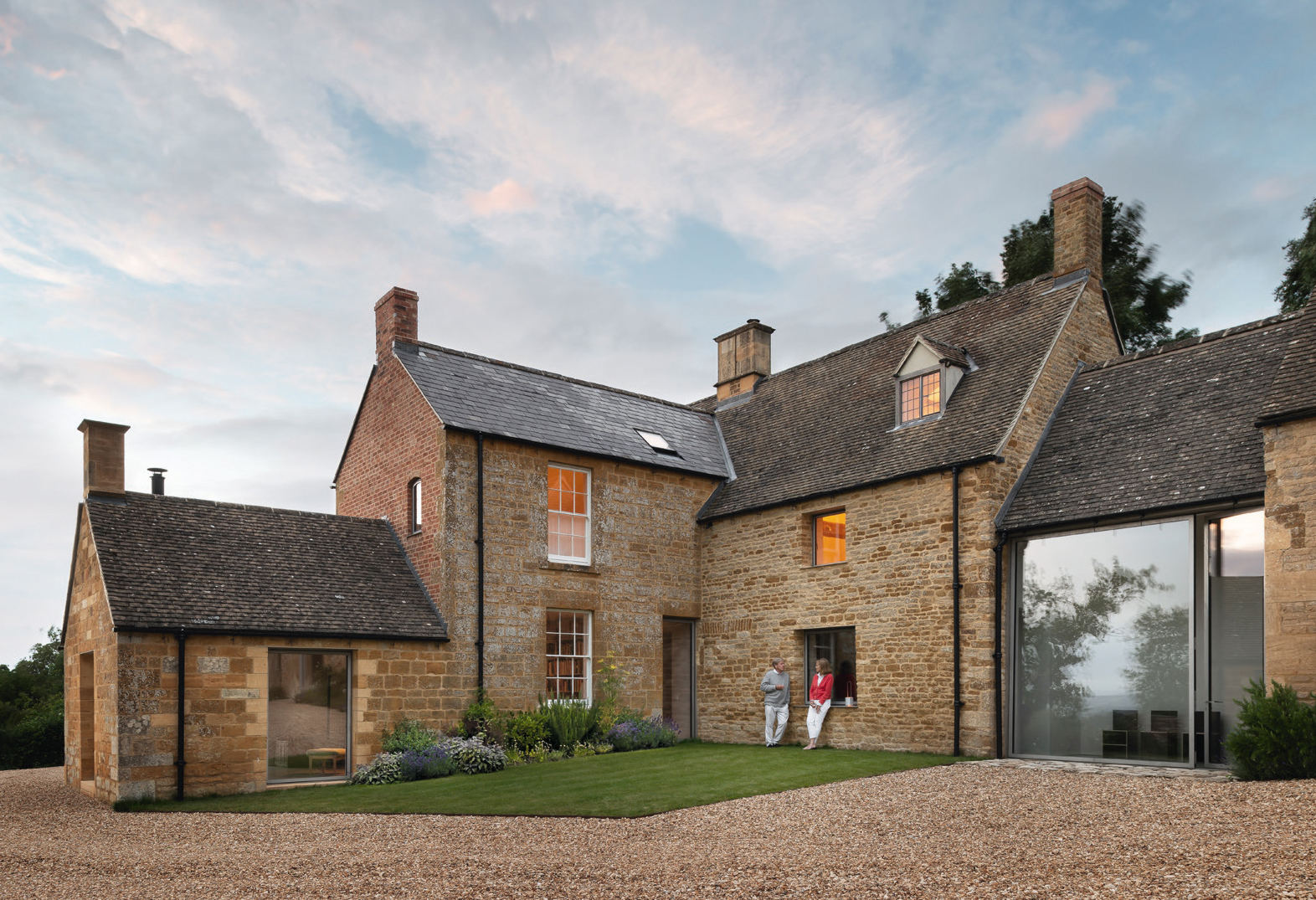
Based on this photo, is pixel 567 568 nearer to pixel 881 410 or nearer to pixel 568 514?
pixel 568 514

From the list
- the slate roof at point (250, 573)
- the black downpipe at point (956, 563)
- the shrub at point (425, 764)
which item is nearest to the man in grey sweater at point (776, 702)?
the black downpipe at point (956, 563)

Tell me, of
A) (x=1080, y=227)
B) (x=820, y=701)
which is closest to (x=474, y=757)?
(x=820, y=701)

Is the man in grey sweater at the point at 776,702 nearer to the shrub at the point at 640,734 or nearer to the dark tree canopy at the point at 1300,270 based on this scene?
the shrub at the point at 640,734

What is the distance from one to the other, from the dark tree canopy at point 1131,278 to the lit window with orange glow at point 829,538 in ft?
42.9

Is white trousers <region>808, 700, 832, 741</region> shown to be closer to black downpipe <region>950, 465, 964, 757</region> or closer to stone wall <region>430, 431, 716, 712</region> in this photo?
black downpipe <region>950, 465, 964, 757</region>

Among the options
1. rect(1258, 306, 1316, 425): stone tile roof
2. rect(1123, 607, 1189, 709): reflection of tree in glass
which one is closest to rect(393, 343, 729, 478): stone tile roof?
rect(1123, 607, 1189, 709): reflection of tree in glass

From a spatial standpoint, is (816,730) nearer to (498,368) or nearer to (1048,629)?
(1048,629)

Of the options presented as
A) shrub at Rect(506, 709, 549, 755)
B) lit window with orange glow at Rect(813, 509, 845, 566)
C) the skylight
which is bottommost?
shrub at Rect(506, 709, 549, 755)

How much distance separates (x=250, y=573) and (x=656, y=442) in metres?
8.69

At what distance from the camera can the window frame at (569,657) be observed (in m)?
18.0

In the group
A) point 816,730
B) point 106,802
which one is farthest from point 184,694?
point 816,730

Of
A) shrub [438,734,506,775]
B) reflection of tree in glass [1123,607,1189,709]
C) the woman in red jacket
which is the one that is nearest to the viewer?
reflection of tree in glass [1123,607,1189,709]

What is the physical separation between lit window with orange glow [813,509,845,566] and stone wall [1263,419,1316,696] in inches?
288

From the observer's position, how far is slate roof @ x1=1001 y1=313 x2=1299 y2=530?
13.4 m
